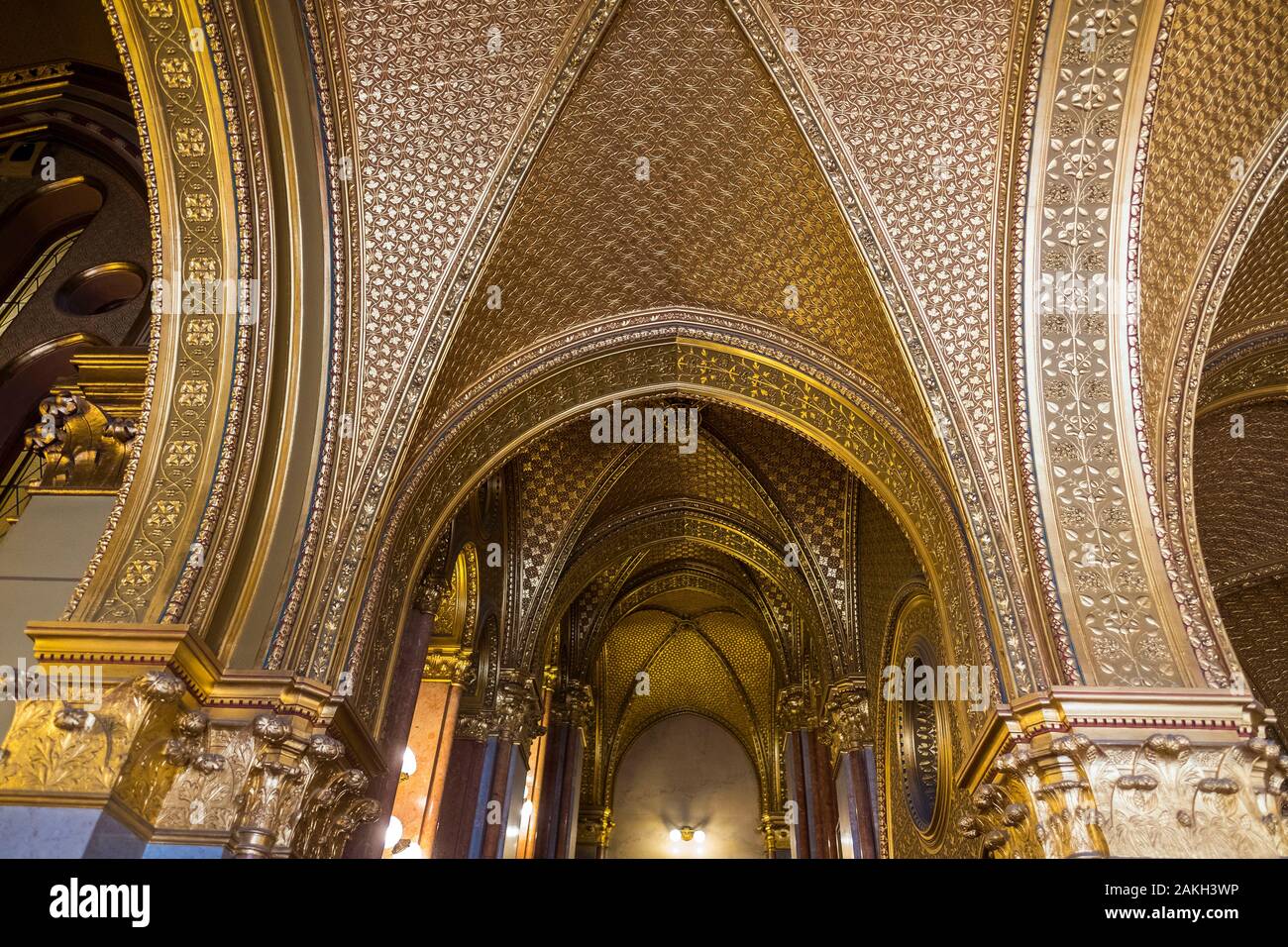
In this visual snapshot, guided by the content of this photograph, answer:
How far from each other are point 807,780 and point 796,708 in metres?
1.05

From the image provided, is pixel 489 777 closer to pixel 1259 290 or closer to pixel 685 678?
pixel 1259 290

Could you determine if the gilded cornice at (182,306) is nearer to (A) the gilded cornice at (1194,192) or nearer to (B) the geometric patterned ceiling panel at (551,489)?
(B) the geometric patterned ceiling panel at (551,489)

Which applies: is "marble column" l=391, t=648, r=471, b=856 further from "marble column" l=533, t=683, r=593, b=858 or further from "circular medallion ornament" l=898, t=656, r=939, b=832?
"circular medallion ornament" l=898, t=656, r=939, b=832

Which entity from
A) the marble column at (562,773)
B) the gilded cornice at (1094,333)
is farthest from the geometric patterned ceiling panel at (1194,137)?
the marble column at (562,773)

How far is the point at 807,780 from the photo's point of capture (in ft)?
38.0

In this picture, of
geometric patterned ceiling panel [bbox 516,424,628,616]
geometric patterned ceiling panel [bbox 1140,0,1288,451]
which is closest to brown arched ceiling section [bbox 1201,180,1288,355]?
geometric patterned ceiling panel [bbox 1140,0,1288,451]

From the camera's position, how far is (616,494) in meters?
11.3

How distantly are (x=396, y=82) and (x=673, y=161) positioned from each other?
2145 mm

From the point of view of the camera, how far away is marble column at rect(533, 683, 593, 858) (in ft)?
38.0

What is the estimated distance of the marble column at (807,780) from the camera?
10734mm

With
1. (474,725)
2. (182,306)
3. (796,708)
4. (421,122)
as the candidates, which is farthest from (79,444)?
(796,708)

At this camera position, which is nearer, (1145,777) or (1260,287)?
(1145,777)
